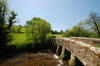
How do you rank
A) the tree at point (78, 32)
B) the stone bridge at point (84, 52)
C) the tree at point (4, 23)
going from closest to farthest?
the stone bridge at point (84, 52) < the tree at point (4, 23) < the tree at point (78, 32)

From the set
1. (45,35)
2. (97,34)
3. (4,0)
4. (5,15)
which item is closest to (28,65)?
(45,35)

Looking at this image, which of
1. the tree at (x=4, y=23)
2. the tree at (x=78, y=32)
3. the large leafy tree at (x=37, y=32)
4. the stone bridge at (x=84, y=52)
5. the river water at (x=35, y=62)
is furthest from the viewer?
the tree at (x=78, y=32)

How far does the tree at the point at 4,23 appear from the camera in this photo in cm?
1016

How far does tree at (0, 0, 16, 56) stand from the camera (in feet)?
33.3

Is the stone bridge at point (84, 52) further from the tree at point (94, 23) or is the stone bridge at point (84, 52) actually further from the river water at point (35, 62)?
the tree at point (94, 23)

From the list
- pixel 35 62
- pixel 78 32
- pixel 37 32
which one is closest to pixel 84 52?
pixel 35 62

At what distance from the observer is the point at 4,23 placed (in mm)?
10906

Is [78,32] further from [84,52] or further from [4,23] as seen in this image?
[4,23]

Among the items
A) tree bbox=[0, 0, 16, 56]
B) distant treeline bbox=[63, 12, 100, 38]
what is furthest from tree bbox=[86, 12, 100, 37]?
tree bbox=[0, 0, 16, 56]

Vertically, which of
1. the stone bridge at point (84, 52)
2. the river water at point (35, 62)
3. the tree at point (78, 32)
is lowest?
the river water at point (35, 62)

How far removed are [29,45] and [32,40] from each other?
140cm

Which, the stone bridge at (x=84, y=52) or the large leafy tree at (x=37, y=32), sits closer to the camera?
the stone bridge at (x=84, y=52)

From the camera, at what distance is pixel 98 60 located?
2057 mm

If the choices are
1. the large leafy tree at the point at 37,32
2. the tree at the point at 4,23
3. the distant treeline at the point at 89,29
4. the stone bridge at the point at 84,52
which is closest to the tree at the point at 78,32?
the distant treeline at the point at 89,29
